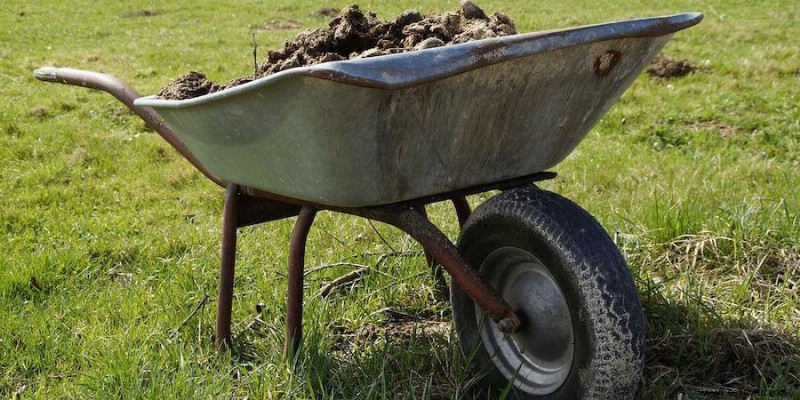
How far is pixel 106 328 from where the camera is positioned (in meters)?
2.92

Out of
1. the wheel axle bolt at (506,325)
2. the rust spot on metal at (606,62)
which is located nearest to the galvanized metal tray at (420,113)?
the rust spot on metal at (606,62)

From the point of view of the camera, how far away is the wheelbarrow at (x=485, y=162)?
6.05ft

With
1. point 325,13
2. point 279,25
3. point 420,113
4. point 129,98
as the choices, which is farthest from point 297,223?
point 325,13

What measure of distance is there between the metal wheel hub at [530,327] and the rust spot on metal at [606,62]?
1.62 ft

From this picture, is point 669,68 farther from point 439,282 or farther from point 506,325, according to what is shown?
point 506,325

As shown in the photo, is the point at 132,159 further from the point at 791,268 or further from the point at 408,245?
the point at 791,268

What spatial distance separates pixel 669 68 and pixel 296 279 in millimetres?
5988

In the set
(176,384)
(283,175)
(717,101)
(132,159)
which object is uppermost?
(283,175)

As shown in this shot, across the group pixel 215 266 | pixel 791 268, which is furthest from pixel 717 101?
pixel 215 266

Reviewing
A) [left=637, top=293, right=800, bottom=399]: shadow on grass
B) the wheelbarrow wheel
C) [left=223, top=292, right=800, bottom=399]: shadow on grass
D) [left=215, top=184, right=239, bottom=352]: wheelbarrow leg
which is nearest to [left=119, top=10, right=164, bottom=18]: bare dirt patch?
[left=215, top=184, right=239, bottom=352]: wheelbarrow leg

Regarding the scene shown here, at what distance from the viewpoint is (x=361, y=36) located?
2.51 m

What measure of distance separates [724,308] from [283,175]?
1411 millimetres

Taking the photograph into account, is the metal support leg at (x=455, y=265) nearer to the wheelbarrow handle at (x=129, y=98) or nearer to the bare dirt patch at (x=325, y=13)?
the wheelbarrow handle at (x=129, y=98)

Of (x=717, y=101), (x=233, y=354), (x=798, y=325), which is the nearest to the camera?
(x=798, y=325)
